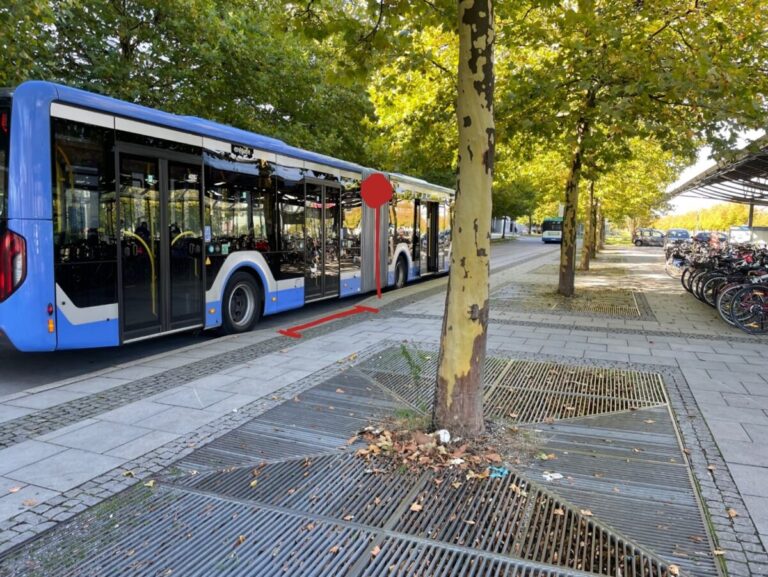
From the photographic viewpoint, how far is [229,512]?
10.9 ft

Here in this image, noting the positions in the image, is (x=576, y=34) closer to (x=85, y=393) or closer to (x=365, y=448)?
(x=365, y=448)

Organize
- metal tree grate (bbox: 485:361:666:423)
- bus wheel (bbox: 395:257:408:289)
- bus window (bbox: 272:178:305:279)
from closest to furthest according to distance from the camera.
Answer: metal tree grate (bbox: 485:361:666:423) < bus window (bbox: 272:178:305:279) < bus wheel (bbox: 395:257:408:289)

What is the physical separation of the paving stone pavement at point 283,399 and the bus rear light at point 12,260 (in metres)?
1.13

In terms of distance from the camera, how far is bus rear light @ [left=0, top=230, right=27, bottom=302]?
18.1 feet

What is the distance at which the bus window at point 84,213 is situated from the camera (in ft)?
18.8

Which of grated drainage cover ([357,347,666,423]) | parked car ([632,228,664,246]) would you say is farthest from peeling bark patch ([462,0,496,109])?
parked car ([632,228,664,246])

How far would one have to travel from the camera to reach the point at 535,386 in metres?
5.96

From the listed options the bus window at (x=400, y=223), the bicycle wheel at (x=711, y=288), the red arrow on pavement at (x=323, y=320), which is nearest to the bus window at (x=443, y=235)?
the bus window at (x=400, y=223)

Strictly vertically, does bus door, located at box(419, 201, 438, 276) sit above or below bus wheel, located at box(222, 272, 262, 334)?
above

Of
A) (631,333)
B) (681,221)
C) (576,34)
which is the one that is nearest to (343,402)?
(631,333)

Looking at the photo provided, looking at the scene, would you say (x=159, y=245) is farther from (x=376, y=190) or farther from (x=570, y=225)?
(x=570, y=225)

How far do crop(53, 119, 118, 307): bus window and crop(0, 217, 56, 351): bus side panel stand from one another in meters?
0.12

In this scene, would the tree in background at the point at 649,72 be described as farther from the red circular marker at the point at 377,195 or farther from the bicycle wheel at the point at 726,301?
the red circular marker at the point at 377,195

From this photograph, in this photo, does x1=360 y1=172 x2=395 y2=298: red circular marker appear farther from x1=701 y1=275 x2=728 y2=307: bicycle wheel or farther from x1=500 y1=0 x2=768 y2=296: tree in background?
x1=701 y1=275 x2=728 y2=307: bicycle wheel
